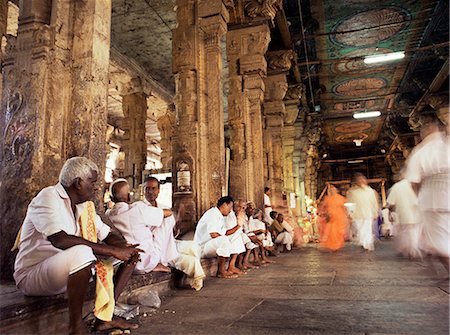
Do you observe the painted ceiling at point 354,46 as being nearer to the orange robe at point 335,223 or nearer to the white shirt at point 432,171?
the orange robe at point 335,223

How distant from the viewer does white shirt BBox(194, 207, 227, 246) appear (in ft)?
17.3

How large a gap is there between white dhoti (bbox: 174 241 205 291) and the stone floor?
0.16 metres

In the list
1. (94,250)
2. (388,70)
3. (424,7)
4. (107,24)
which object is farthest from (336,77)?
(94,250)

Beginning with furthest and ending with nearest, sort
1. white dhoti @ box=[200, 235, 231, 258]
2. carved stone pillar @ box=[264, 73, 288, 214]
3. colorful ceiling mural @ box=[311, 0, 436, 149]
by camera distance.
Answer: carved stone pillar @ box=[264, 73, 288, 214] → colorful ceiling mural @ box=[311, 0, 436, 149] → white dhoti @ box=[200, 235, 231, 258]

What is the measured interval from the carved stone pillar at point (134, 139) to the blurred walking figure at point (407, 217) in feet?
26.1

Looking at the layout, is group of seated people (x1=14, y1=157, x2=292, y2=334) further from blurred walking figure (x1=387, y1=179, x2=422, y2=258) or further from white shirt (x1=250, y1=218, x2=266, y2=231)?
blurred walking figure (x1=387, y1=179, x2=422, y2=258)

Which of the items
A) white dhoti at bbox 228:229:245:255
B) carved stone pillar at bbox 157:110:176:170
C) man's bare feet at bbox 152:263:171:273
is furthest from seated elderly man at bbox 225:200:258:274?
carved stone pillar at bbox 157:110:176:170

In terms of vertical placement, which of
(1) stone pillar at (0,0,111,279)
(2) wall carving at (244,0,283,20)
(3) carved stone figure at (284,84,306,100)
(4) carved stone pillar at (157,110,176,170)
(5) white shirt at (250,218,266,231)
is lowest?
(5) white shirt at (250,218,266,231)

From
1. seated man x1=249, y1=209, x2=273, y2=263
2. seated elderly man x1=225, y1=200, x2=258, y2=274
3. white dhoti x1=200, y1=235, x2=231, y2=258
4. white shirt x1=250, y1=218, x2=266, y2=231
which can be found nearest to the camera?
white dhoti x1=200, y1=235, x2=231, y2=258

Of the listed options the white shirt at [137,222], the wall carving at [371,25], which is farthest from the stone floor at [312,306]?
the wall carving at [371,25]

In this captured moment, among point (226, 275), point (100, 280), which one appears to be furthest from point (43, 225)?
point (226, 275)

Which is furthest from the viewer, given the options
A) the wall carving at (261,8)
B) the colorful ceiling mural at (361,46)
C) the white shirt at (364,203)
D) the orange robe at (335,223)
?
the colorful ceiling mural at (361,46)

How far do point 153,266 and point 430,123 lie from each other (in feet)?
11.8

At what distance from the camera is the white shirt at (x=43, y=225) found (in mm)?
2356
